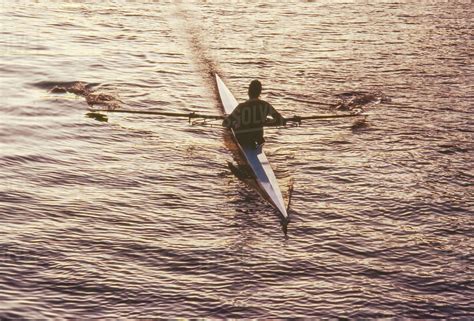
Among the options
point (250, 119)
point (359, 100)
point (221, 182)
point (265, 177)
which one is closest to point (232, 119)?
point (250, 119)

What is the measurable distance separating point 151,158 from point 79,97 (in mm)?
4904

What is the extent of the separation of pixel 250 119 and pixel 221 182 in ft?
5.47

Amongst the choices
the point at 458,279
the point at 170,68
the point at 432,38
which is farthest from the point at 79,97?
the point at 432,38

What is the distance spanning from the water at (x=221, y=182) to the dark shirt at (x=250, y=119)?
96 centimetres

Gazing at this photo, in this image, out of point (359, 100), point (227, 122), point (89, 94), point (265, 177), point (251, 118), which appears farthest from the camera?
point (359, 100)

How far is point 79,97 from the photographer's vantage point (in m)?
22.8

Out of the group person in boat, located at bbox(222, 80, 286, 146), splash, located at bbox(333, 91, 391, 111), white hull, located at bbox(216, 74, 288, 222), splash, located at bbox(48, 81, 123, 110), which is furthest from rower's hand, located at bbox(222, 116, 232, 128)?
splash, located at bbox(333, 91, 391, 111)

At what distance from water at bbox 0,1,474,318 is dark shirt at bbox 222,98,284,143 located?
955 millimetres

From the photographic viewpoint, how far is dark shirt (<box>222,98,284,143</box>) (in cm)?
1809

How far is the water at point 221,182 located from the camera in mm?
13469

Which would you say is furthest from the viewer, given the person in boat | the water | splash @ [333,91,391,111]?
splash @ [333,91,391,111]

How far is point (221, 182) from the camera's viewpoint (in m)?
17.8

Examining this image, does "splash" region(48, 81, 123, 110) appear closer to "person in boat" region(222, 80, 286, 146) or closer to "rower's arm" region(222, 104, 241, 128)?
"rower's arm" region(222, 104, 241, 128)

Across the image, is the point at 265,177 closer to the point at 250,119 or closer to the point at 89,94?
the point at 250,119
